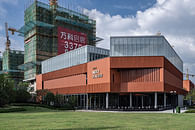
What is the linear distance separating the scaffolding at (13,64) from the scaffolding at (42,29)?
2554cm

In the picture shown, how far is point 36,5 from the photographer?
341 feet

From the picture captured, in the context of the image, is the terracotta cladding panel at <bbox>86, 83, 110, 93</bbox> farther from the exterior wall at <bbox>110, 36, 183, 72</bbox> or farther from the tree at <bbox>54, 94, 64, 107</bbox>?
the tree at <bbox>54, 94, 64, 107</bbox>

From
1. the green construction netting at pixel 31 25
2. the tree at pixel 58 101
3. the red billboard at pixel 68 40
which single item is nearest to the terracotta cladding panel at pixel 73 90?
the tree at pixel 58 101

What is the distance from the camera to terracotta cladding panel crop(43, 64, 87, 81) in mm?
65400

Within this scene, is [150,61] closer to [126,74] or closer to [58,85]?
[126,74]

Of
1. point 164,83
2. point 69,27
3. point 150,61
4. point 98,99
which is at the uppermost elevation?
point 69,27

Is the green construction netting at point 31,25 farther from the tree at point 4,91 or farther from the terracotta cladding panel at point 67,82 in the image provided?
the tree at point 4,91

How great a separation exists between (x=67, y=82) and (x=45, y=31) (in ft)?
131

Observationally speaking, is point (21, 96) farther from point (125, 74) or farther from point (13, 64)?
point (13, 64)

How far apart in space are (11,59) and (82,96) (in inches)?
3208

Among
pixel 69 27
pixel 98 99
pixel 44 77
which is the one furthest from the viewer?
pixel 69 27

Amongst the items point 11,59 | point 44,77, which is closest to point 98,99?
point 44,77

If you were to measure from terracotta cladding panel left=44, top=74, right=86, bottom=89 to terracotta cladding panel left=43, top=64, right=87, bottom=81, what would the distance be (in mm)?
1181

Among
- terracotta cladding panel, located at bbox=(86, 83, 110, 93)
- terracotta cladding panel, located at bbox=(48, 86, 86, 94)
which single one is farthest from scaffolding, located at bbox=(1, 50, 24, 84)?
terracotta cladding panel, located at bbox=(86, 83, 110, 93)
